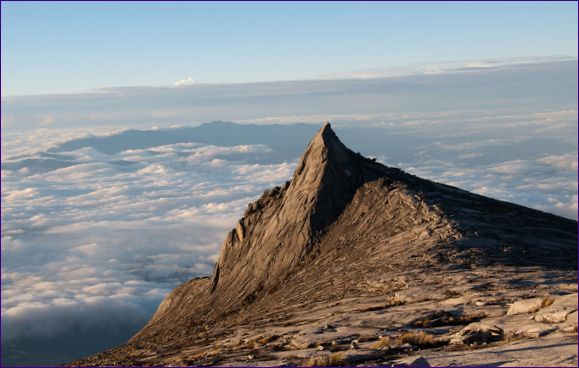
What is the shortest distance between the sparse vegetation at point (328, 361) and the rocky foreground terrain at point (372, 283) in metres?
0.05

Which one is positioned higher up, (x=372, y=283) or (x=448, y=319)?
(x=372, y=283)

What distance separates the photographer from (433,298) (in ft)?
94.7

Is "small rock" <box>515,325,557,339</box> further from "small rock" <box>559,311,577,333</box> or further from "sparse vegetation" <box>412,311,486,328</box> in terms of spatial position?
"sparse vegetation" <box>412,311,486,328</box>

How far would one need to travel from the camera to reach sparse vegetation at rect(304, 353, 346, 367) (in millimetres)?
20234

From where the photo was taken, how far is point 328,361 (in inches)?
800

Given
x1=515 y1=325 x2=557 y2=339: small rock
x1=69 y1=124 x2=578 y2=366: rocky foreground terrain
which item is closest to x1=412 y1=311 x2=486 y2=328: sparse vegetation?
x1=69 y1=124 x2=578 y2=366: rocky foreground terrain

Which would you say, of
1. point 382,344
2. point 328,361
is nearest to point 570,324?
point 382,344

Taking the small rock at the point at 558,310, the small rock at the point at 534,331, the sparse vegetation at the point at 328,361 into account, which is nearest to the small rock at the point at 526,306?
the small rock at the point at 558,310

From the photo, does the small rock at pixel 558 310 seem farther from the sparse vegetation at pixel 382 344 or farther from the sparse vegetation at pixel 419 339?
the sparse vegetation at pixel 382 344

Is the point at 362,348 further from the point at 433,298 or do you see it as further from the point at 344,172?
the point at 344,172

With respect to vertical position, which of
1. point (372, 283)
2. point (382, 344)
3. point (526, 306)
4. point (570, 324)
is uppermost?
point (372, 283)

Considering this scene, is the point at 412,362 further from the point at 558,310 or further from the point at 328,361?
the point at 558,310

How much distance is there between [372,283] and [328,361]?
14.5m

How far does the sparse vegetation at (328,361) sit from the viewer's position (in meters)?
20.2
